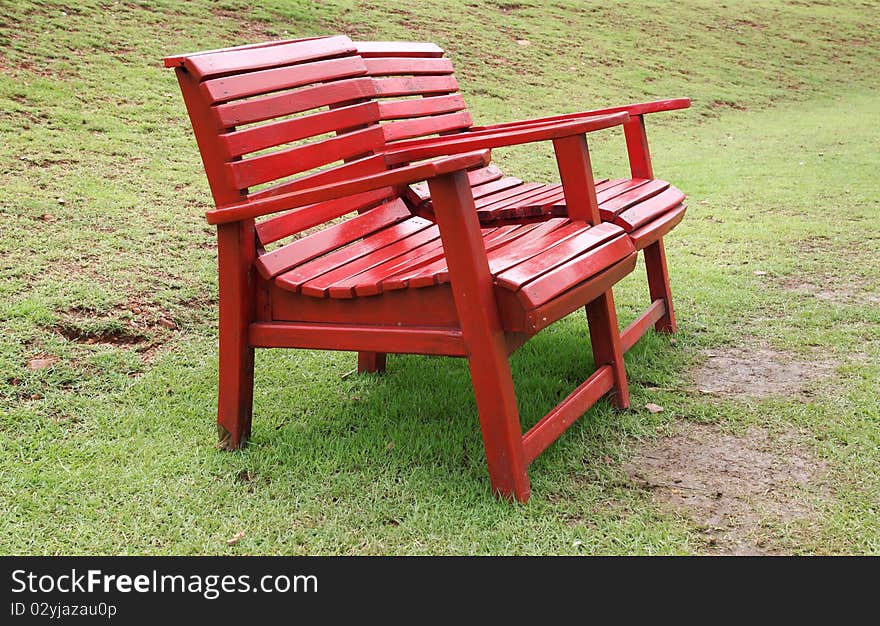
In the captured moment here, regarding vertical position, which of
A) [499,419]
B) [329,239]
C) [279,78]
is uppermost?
[279,78]

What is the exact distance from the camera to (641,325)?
339 cm

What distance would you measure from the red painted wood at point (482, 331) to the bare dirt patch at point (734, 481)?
0.44 meters

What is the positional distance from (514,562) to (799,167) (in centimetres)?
675

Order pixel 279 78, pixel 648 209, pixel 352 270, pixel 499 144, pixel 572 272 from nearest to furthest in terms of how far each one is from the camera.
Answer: pixel 572 272 < pixel 352 270 < pixel 499 144 < pixel 279 78 < pixel 648 209

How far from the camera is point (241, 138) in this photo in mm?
2598

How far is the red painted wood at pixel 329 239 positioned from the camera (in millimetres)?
2619

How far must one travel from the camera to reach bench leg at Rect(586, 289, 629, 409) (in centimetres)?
290

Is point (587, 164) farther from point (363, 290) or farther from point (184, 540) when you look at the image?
point (184, 540)

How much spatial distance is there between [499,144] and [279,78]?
30.0 inches

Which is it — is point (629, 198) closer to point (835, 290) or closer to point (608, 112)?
point (608, 112)

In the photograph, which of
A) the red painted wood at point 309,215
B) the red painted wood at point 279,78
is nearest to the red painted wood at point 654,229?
the red painted wood at point 309,215

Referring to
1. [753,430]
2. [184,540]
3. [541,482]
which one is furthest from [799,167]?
[184,540]

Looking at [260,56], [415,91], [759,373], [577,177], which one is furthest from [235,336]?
[759,373]

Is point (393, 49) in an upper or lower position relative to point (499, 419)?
upper
